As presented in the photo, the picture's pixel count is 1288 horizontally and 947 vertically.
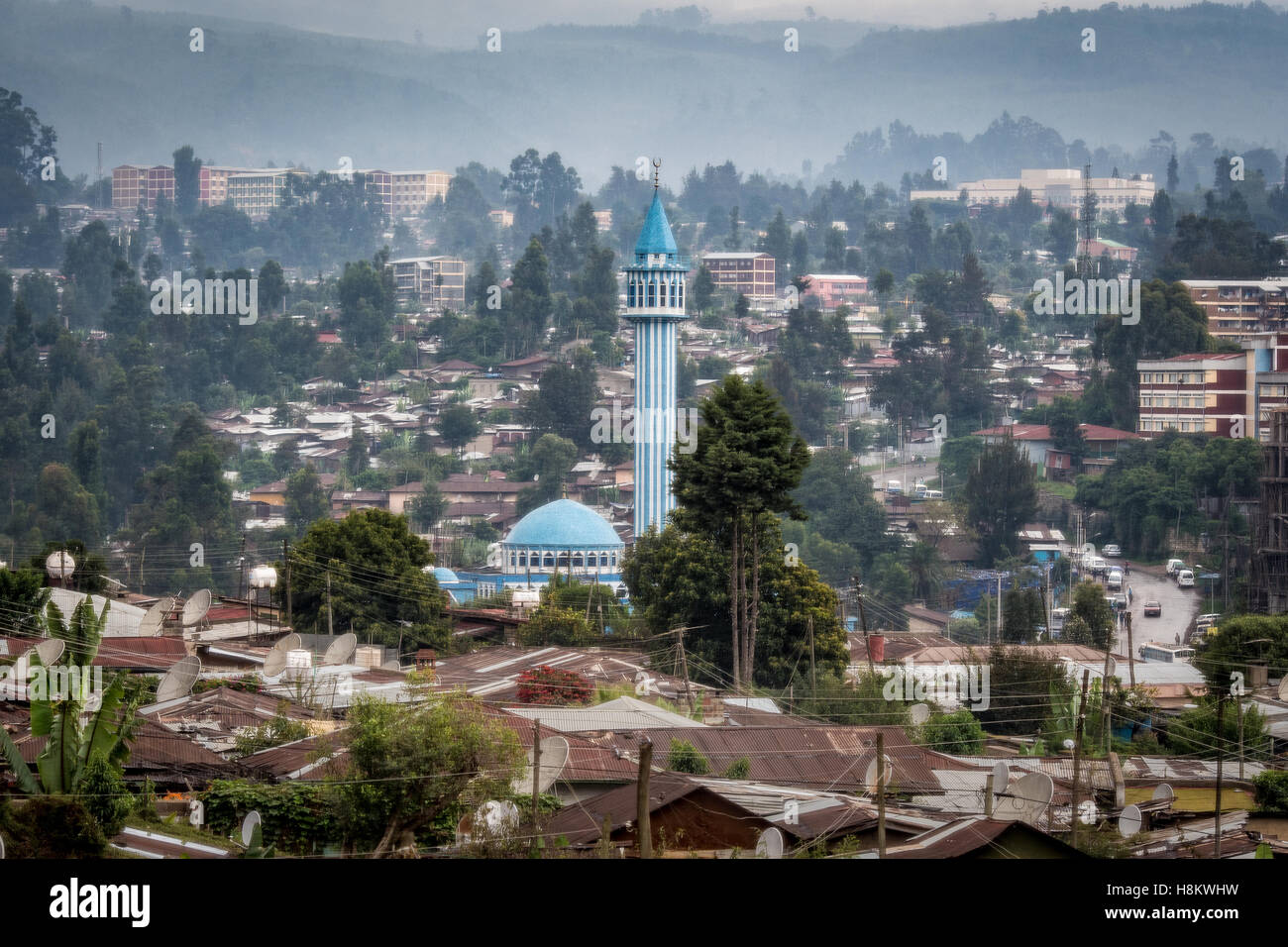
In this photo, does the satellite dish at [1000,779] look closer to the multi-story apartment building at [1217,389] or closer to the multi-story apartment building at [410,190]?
the multi-story apartment building at [1217,389]

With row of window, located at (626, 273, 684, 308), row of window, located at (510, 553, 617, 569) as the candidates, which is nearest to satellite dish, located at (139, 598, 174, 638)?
row of window, located at (510, 553, 617, 569)

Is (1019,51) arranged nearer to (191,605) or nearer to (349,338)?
(349,338)

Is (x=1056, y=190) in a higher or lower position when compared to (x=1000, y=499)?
higher

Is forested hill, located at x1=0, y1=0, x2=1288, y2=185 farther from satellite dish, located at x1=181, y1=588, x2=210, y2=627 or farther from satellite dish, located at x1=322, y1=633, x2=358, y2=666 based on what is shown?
satellite dish, located at x1=322, y1=633, x2=358, y2=666

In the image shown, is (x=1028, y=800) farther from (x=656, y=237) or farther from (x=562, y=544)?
(x=656, y=237)

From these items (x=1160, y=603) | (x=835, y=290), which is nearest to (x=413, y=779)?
(x=1160, y=603)

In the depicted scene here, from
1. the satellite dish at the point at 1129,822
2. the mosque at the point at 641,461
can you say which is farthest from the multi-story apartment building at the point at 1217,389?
the satellite dish at the point at 1129,822

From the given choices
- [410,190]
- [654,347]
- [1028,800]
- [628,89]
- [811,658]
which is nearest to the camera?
[1028,800]
